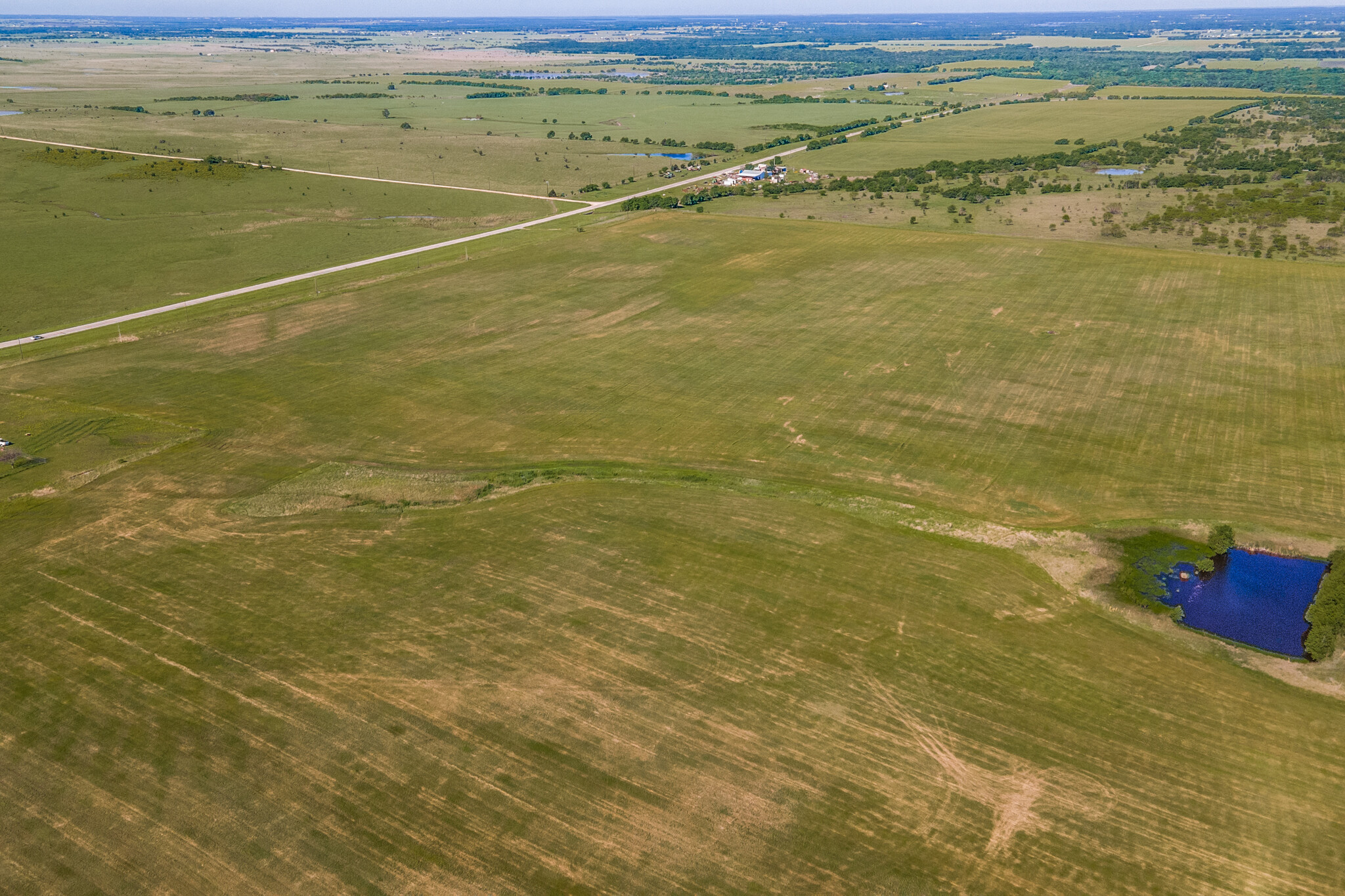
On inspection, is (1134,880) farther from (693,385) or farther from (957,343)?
(957,343)

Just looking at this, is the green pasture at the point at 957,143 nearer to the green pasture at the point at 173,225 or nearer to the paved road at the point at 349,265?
the paved road at the point at 349,265

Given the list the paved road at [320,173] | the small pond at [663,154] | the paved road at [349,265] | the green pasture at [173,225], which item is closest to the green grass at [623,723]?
the paved road at [349,265]

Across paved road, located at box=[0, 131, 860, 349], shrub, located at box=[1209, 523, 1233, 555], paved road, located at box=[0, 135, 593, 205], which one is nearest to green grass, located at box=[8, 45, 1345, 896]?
shrub, located at box=[1209, 523, 1233, 555]

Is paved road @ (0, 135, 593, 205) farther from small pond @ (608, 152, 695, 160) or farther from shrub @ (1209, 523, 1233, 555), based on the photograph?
shrub @ (1209, 523, 1233, 555)

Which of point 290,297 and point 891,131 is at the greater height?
point 891,131

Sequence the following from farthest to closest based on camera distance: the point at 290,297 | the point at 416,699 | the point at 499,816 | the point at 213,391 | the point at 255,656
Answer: the point at 290,297 → the point at 213,391 → the point at 255,656 → the point at 416,699 → the point at 499,816

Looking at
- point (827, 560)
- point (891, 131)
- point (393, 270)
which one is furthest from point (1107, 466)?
point (891, 131)

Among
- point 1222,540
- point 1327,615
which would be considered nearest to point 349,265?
point 1222,540
